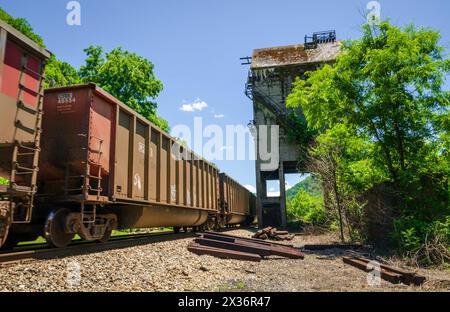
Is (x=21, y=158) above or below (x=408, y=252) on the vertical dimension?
above

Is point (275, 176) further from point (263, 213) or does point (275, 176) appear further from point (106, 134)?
point (106, 134)

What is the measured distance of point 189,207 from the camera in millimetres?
13320

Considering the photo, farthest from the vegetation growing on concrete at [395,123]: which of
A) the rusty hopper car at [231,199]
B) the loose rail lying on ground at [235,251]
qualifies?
the rusty hopper car at [231,199]

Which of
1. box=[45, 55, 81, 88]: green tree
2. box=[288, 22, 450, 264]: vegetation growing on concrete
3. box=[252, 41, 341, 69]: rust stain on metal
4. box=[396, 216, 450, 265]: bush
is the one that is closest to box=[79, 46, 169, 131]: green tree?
box=[45, 55, 81, 88]: green tree

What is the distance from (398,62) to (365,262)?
7564mm

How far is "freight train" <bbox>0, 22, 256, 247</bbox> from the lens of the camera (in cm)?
571

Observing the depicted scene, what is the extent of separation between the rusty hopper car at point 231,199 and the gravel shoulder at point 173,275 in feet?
41.9

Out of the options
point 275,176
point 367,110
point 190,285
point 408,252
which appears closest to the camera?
point 190,285

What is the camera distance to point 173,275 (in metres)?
5.79

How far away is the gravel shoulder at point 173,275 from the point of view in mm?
4715

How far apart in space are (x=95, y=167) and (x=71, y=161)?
21.2 inches

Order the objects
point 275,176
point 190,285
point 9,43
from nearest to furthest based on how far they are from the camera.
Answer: point 190,285 → point 9,43 → point 275,176

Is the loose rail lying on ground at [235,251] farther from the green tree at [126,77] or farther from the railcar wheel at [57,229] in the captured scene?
the green tree at [126,77]

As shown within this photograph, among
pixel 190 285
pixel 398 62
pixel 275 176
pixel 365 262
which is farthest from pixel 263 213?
pixel 190 285
